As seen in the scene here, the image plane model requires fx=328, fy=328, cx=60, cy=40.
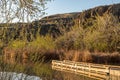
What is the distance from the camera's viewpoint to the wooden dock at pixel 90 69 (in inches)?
788

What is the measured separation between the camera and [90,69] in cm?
2362

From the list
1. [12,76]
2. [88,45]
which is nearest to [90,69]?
[88,45]

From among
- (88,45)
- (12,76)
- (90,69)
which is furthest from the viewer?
(88,45)

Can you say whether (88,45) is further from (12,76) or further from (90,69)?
(12,76)

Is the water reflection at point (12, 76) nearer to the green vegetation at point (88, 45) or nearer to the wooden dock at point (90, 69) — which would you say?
the wooden dock at point (90, 69)

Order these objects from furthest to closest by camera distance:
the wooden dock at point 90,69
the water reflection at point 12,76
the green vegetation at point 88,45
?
the green vegetation at point 88,45 < the wooden dock at point 90,69 < the water reflection at point 12,76

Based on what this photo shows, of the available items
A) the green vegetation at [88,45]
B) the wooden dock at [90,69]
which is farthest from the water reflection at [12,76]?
the green vegetation at [88,45]

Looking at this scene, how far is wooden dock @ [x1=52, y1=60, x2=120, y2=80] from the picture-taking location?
20008mm

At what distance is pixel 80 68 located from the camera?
25359mm

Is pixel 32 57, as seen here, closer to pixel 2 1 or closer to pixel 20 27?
pixel 20 27

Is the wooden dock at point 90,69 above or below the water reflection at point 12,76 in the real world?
below

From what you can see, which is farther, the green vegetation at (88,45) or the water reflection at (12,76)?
the green vegetation at (88,45)

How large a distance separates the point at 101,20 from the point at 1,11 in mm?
32927

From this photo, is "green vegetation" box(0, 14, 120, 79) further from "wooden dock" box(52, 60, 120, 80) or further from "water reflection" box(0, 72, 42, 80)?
"water reflection" box(0, 72, 42, 80)
